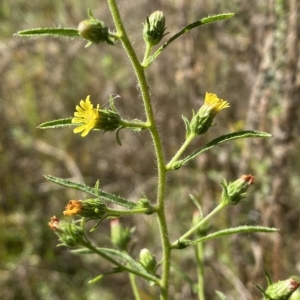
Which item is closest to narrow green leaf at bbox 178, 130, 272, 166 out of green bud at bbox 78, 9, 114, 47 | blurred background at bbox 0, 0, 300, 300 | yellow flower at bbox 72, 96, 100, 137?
yellow flower at bbox 72, 96, 100, 137

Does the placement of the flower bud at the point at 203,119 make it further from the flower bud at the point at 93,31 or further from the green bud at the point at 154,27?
the flower bud at the point at 93,31

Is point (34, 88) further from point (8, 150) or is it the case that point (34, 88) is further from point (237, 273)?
point (237, 273)

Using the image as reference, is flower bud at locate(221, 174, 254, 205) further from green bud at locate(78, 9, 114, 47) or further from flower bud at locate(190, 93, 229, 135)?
green bud at locate(78, 9, 114, 47)

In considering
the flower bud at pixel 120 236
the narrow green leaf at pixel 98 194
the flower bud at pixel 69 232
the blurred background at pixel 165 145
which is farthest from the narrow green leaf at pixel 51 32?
the blurred background at pixel 165 145

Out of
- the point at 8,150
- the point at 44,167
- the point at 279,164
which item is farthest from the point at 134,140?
the point at 279,164

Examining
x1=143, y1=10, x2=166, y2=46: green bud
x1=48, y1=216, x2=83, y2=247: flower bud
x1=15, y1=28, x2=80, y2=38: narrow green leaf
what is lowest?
x1=48, y1=216, x2=83, y2=247: flower bud

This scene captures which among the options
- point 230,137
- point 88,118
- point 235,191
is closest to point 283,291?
point 235,191
